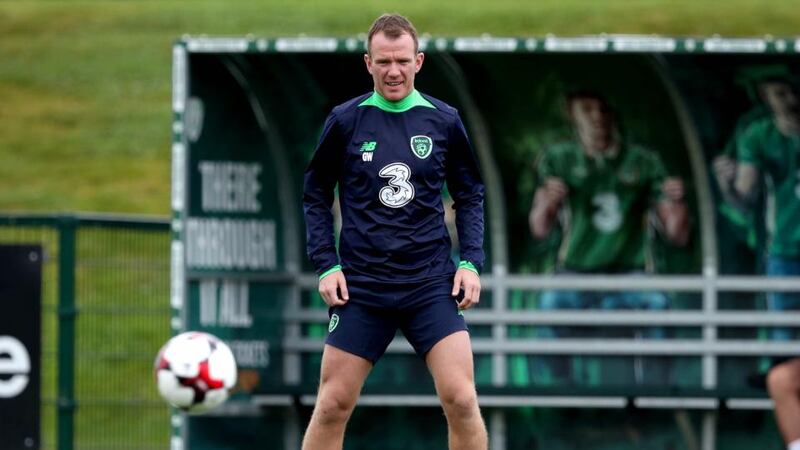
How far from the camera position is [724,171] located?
1082 cm

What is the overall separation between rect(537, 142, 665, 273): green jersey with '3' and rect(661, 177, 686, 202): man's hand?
0.11ft

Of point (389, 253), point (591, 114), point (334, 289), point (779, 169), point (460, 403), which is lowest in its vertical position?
point (460, 403)

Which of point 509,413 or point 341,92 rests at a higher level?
point 341,92

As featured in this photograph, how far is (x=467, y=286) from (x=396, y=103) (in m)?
0.76

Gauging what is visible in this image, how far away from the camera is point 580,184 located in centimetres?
1102

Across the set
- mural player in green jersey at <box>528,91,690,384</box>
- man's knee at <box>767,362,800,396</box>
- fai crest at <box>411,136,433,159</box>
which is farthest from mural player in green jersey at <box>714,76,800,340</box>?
fai crest at <box>411,136,433,159</box>

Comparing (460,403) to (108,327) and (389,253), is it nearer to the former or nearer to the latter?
(389,253)

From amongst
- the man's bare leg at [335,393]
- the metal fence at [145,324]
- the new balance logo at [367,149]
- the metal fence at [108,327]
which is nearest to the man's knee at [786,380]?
the metal fence at [145,324]

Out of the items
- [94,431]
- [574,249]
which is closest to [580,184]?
[574,249]

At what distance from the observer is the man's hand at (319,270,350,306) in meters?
7.57

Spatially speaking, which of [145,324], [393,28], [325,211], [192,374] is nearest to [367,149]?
[325,211]

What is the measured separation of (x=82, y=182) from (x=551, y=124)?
951 centimetres

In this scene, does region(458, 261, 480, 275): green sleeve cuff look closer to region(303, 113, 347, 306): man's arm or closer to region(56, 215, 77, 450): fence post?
region(303, 113, 347, 306): man's arm

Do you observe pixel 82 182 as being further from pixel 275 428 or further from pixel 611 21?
pixel 275 428
